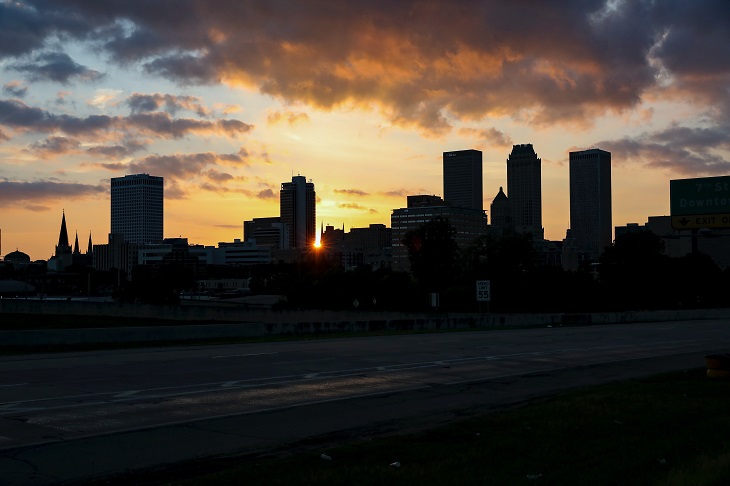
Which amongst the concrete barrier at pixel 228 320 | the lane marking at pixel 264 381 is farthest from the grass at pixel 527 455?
the concrete barrier at pixel 228 320

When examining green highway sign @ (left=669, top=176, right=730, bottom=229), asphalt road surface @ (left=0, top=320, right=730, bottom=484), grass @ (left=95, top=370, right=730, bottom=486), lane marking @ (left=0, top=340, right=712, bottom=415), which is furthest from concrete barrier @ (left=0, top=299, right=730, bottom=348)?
grass @ (left=95, top=370, right=730, bottom=486)

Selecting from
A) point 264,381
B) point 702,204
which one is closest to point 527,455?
point 264,381

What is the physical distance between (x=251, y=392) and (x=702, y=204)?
22085mm

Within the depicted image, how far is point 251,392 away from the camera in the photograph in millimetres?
18438

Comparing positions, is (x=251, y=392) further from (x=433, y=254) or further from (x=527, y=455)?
(x=433, y=254)

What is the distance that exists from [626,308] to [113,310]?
62.7m

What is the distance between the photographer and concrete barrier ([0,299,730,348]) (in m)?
34.1

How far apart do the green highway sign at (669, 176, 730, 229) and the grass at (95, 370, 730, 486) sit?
1849cm

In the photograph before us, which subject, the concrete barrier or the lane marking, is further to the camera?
the concrete barrier

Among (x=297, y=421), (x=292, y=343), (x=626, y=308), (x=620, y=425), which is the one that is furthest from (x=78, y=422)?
(x=626, y=308)

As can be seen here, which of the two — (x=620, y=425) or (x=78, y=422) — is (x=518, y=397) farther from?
(x=78, y=422)

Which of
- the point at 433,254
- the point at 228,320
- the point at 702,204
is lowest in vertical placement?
the point at 228,320

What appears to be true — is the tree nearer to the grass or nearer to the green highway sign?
the green highway sign

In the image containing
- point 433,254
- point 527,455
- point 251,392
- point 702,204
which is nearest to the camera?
point 527,455
